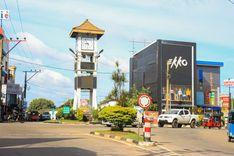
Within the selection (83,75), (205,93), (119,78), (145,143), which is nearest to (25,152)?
(145,143)

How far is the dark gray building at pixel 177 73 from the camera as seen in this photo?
75000 millimetres

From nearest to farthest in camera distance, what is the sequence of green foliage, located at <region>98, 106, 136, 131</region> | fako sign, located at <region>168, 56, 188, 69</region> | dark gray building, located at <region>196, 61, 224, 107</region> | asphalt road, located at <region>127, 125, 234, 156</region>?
asphalt road, located at <region>127, 125, 234, 156</region> → green foliage, located at <region>98, 106, 136, 131</region> → fako sign, located at <region>168, 56, 188, 69</region> → dark gray building, located at <region>196, 61, 224, 107</region>

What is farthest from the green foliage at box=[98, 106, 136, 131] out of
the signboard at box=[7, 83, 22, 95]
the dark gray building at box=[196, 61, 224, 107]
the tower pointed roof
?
the dark gray building at box=[196, 61, 224, 107]

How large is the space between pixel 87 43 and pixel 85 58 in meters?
2.39

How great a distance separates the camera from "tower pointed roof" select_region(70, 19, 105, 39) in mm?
70688

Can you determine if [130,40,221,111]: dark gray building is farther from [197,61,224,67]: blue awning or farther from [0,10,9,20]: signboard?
[0,10,9,20]: signboard

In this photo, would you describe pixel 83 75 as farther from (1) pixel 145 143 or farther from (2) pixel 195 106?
(1) pixel 145 143

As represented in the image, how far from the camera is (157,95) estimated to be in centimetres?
7506

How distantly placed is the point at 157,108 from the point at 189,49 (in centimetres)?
1126

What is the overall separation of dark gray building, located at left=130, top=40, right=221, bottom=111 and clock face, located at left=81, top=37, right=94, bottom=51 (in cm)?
1086

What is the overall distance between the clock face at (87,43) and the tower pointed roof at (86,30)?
3.52 ft

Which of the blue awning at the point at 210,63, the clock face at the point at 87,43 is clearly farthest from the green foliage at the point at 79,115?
the blue awning at the point at 210,63

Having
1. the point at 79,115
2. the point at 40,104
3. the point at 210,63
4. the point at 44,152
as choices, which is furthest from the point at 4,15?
the point at 40,104

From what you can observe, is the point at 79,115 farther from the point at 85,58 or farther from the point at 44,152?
the point at 44,152
